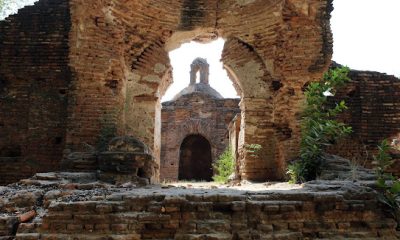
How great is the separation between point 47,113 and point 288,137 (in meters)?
5.11

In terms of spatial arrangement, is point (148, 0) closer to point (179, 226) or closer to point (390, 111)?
point (179, 226)

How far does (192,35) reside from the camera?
861cm

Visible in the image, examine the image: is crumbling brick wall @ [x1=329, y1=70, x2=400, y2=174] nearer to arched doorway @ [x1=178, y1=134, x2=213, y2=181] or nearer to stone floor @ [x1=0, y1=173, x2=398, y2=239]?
stone floor @ [x1=0, y1=173, x2=398, y2=239]

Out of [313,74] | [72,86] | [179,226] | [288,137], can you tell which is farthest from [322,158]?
[72,86]

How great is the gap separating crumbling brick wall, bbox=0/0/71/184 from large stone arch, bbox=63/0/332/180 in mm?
584

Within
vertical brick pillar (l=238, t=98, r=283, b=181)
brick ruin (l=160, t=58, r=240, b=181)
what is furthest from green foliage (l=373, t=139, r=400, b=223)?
brick ruin (l=160, t=58, r=240, b=181)

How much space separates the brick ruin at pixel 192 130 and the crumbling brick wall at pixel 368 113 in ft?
26.9

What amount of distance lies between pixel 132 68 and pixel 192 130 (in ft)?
31.7

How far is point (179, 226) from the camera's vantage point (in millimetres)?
3629

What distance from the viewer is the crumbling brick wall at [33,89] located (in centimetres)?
702

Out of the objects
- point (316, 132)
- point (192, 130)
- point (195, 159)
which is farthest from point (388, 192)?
point (195, 159)

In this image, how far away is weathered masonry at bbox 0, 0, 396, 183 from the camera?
22.9 feet

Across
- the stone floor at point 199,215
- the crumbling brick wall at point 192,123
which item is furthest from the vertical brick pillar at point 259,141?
the crumbling brick wall at point 192,123

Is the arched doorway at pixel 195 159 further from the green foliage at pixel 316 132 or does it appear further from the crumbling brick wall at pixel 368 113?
the green foliage at pixel 316 132
